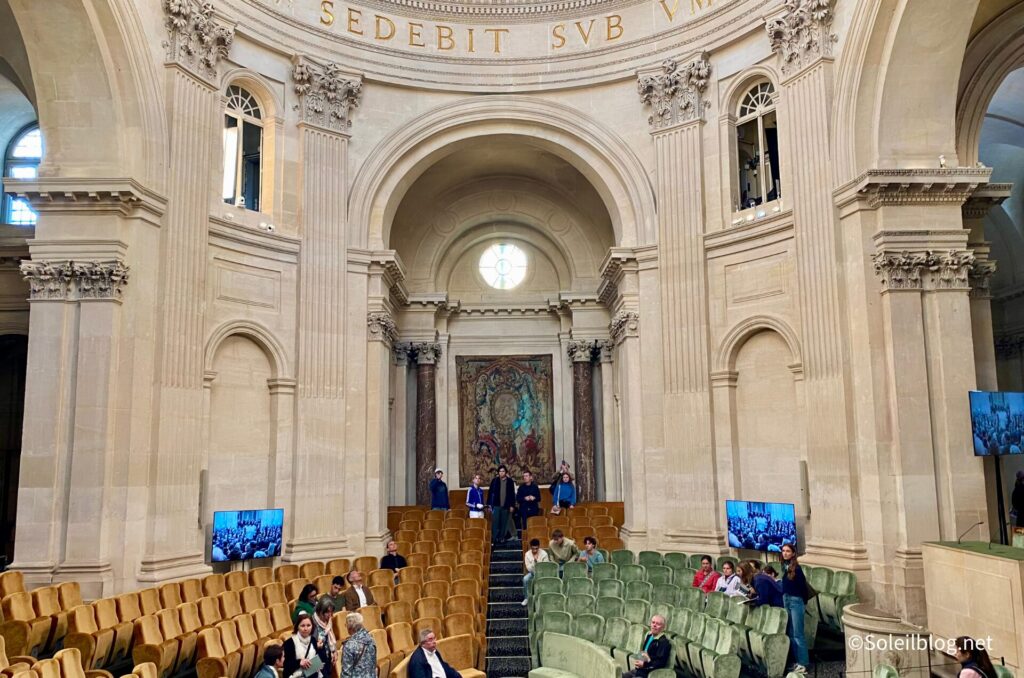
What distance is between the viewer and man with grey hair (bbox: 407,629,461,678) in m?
7.77

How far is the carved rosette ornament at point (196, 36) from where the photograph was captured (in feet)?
48.6

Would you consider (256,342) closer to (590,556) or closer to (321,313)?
(321,313)

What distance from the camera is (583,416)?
76.7 feet

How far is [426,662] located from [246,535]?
8.58 metres

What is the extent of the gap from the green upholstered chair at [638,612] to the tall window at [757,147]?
994cm

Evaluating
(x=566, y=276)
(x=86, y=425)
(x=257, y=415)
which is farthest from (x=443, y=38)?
(x=86, y=425)

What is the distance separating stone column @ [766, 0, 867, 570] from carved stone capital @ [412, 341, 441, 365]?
11.8 metres

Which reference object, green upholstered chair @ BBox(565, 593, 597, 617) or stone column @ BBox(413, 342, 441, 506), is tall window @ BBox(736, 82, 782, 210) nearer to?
green upholstered chair @ BBox(565, 593, 597, 617)

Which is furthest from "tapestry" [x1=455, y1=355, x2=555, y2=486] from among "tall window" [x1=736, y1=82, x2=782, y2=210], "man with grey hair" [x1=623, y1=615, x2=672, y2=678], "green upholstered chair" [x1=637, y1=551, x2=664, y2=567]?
"man with grey hair" [x1=623, y1=615, x2=672, y2=678]

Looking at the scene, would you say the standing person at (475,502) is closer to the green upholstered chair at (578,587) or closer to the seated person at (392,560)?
the seated person at (392,560)

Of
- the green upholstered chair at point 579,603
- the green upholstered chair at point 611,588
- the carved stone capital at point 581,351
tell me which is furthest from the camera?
the carved stone capital at point 581,351

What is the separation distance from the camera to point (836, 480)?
13.9 m

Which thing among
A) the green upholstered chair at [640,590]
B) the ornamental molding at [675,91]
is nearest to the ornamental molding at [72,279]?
the green upholstered chair at [640,590]

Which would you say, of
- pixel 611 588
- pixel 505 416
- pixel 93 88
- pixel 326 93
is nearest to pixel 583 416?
pixel 505 416
